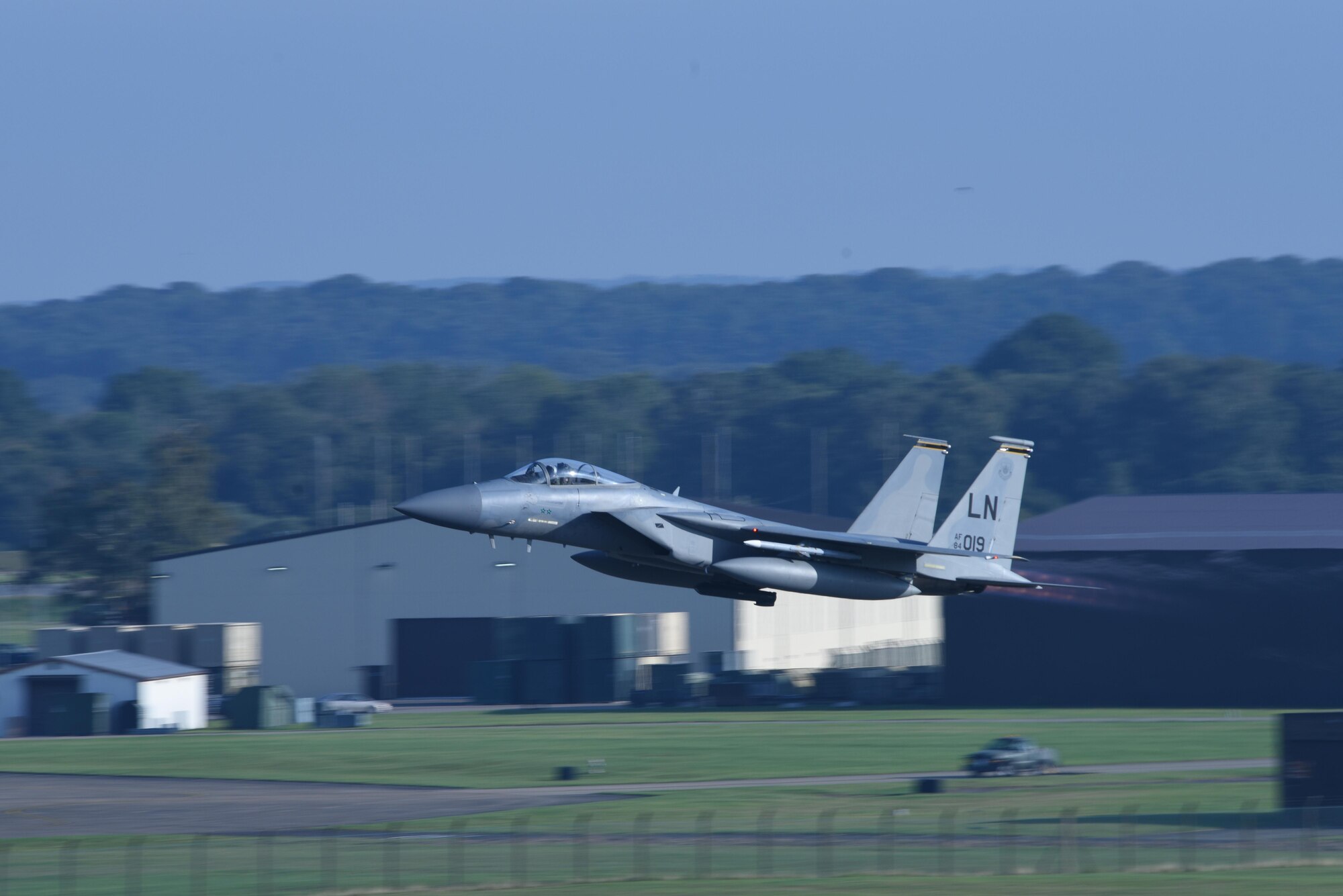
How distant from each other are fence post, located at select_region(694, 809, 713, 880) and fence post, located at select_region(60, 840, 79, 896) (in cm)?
1139

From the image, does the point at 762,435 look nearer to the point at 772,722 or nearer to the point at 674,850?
the point at 772,722

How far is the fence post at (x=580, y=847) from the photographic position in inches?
1220

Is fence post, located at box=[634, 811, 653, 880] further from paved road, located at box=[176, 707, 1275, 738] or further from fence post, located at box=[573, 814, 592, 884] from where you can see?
paved road, located at box=[176, 707, 1275, 738]

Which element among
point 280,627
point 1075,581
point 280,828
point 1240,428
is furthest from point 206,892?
point 1240,428

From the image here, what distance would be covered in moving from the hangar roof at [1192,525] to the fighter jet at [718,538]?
33640 mm

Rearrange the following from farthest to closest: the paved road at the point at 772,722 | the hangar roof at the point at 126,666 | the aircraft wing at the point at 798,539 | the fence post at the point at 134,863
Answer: the hangar roof at the point at 126,666
the paved road at the point at 772,722
the aircraft wing at the point at 798,539
the fence post at the point at 134,863

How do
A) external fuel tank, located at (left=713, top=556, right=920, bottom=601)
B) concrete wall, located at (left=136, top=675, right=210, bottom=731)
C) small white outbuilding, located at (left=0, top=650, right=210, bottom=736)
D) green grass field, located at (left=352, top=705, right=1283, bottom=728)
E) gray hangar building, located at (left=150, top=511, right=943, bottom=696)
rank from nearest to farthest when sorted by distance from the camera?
external fuel tank, located at (left=713, top=556, right=920, bottom=601)
green grass field, located at (left=352, top=705, right=1283, bottom=728)
concrete wall, located at (left=136, top=675, right=210, bottom=731)
small white outbuilding, located at (left=0, top=650, right=210, bottom=736)
gray hangar building, located at (left=150, top=511, right=943, bottom=696)

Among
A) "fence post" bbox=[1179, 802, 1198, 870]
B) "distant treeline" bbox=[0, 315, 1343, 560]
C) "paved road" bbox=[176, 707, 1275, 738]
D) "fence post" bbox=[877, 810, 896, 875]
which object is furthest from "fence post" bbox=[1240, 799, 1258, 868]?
"distant treeline" bbox=[0, 315, 1343, 560]

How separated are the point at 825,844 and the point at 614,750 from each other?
23.2 metres

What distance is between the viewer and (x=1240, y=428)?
6403 inches

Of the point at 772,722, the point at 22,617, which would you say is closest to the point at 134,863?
the point at 772,722

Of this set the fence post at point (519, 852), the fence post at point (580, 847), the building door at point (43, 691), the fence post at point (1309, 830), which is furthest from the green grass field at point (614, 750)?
the fence post at point (1309, 830)

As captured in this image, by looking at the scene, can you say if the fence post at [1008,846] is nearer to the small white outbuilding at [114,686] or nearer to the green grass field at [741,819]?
the green grass field at [741,819]

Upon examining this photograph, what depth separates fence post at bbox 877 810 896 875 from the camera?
31228 mm
